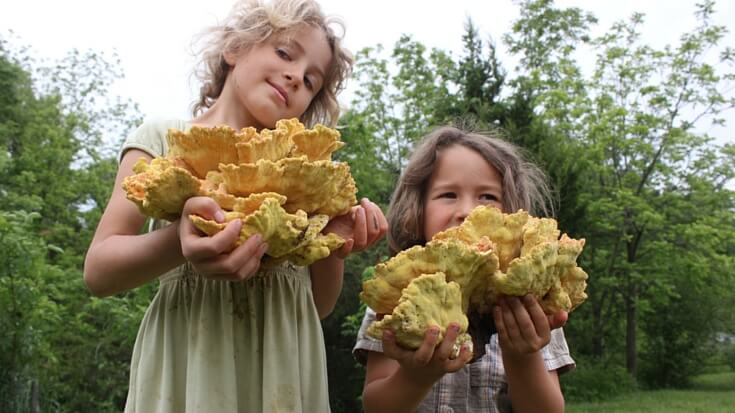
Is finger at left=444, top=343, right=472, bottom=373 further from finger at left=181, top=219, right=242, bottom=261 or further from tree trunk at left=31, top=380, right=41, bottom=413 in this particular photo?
tree trunk at left=31, top=380, right=41, bottom=413

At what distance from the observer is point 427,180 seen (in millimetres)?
2701

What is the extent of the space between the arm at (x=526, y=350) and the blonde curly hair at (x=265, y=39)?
1.14m

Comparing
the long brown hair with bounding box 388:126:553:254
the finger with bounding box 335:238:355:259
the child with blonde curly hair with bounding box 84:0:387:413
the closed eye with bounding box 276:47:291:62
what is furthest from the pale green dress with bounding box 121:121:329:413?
the long brown hair with bounding box 388:126:553:254

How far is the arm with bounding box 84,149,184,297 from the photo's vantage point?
169cm

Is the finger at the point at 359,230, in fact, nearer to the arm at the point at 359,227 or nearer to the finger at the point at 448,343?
the arm at the point at 359,227

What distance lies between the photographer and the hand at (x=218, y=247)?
1.42 meters

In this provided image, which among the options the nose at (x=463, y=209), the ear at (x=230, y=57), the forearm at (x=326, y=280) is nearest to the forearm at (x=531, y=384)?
the nose at (x=463, y=209)

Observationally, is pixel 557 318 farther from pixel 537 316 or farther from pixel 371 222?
pixel 371 222

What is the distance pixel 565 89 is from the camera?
24281 mm

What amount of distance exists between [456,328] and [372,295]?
0.27 m

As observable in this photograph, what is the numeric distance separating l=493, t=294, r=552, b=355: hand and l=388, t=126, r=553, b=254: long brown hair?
749 mm

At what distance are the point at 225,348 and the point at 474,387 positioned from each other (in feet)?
3.66

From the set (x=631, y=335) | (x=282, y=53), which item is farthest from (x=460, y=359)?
(x=631, y=335)

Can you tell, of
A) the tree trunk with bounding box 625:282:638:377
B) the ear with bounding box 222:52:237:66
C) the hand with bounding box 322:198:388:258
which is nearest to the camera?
the hand with bounding box 322:198:388:258
